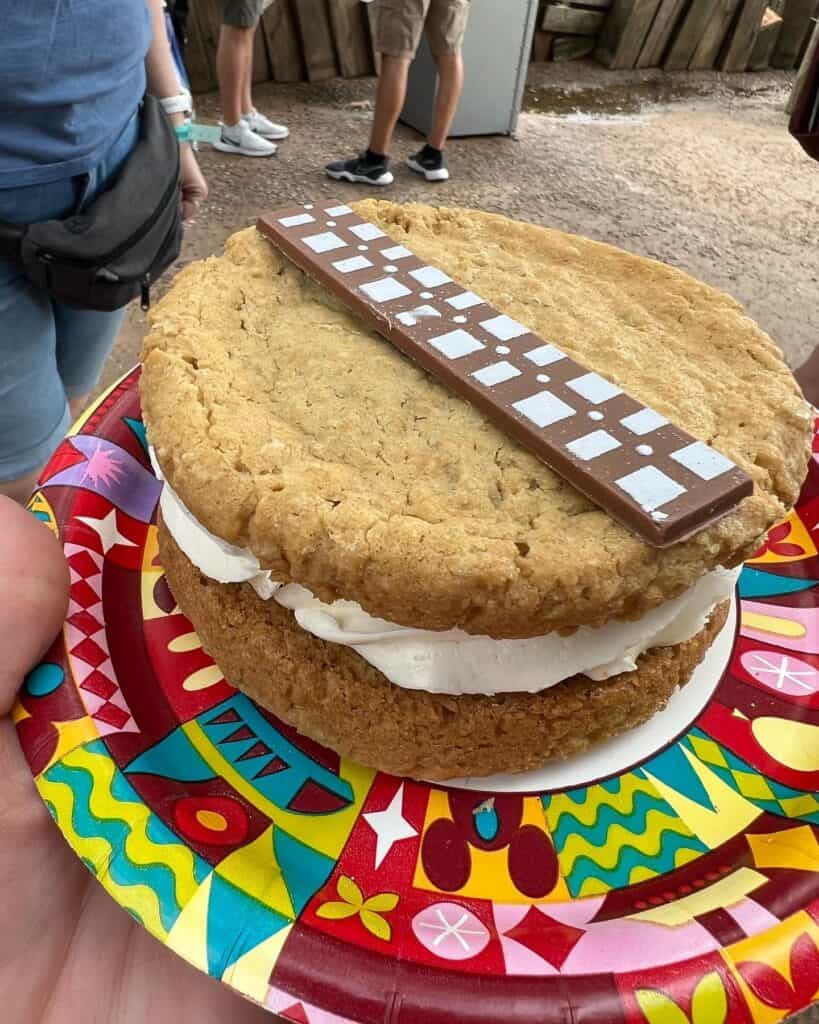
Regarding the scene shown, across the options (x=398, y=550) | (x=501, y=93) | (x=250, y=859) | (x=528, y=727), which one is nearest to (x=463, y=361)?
(x=398, y=550)

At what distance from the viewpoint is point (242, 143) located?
471 centimetres

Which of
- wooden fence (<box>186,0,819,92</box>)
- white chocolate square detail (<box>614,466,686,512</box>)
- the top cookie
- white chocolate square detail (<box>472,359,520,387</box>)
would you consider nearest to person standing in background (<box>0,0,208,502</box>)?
the top cookie

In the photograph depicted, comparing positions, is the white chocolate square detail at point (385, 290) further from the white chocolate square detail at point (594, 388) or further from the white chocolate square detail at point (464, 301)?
the white chocolate square detail at point (594, 388)

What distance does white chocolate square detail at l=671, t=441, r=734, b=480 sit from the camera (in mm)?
958

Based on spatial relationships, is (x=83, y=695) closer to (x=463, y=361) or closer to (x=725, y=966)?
(x=463, y=361)

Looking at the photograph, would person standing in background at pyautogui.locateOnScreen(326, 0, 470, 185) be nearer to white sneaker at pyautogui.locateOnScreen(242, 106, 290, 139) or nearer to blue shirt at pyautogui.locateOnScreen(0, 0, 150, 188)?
white sneaker at pyautogui.locateOnScreen(242, 106, 290, 139)

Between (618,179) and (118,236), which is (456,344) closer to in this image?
(118,236)

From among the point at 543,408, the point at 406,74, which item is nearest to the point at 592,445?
the point at 543,408

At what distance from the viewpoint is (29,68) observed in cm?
138

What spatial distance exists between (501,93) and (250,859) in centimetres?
539

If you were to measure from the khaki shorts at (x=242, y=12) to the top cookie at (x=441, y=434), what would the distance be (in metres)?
3.57

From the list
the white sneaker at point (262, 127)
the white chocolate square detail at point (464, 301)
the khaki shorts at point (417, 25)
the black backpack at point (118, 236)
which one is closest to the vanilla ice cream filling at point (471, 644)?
the white chocolate square detail at point (464, 301)

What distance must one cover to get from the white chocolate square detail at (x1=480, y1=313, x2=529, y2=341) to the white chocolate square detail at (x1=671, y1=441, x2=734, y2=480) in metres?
0.30

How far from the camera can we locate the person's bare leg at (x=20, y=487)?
1817 millimetres
